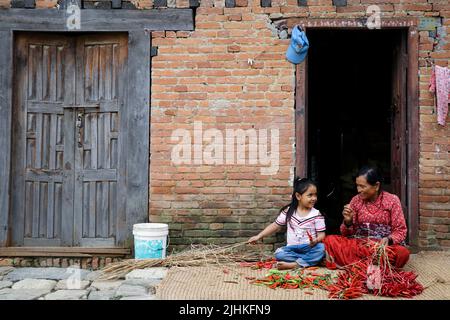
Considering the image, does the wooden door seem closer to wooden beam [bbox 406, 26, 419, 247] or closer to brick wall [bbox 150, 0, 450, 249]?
brick wall [bbox 150, 0, 450, 249]

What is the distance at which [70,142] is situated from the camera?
653 centimetres

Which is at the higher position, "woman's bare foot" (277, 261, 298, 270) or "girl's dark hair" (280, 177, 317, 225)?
"girl's dark hair" (280, 177, 317, 225)

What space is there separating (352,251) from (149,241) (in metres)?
2.19

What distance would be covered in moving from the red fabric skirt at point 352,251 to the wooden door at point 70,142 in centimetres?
266

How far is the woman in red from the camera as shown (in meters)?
5.30

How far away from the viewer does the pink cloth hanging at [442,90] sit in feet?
19.9

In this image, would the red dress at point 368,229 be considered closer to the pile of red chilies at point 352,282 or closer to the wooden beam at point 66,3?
the pile of red chilies at point 352,282

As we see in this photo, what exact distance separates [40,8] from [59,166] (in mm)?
1916

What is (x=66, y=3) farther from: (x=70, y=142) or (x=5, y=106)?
(x=70, y=142)

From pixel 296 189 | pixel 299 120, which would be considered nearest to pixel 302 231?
pixel 296 189

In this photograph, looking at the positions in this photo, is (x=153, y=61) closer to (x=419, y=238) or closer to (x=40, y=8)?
(x=40, y=8)

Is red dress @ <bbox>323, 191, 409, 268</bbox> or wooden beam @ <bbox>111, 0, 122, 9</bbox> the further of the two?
wooden beam @ <bbox>111, 0, 122, 9</bbox>

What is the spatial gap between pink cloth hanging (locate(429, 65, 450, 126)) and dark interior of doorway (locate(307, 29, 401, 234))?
3044 mm

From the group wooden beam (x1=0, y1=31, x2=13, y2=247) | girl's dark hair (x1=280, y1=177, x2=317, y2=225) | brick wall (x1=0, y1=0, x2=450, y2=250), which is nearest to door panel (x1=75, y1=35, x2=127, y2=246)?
brick wall (x1=0, y1=0, x2=450, y2=250)
